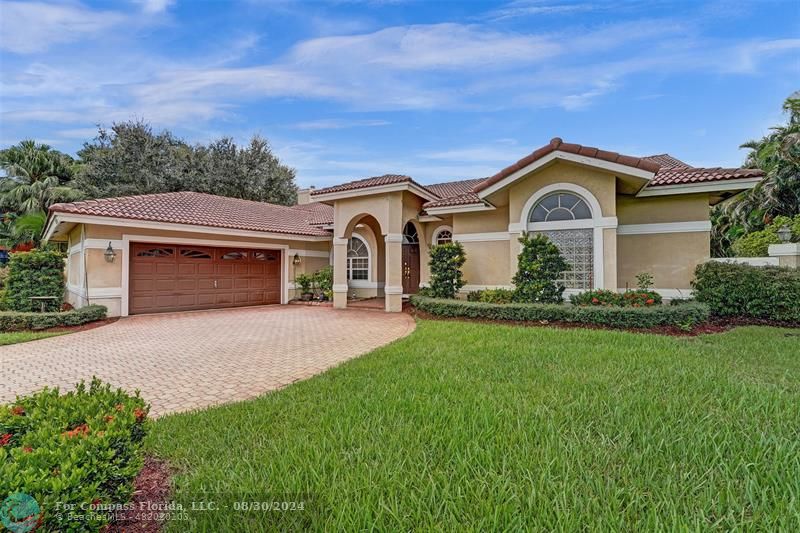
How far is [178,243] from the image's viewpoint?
1412cm

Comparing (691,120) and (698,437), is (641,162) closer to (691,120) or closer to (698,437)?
(691,120)

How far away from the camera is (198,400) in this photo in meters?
5.04

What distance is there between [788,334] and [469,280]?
8420mm

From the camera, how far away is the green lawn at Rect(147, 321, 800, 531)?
2.39 meters

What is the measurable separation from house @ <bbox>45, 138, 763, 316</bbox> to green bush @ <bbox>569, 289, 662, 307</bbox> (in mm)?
527

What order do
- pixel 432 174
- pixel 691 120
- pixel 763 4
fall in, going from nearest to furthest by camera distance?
pixel 763 4 → pixel 691 120 → pixel 432 174

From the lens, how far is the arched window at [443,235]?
16016mm

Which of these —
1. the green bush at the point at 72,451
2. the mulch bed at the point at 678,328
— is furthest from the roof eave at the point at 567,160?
the green bush at the point at 72,451

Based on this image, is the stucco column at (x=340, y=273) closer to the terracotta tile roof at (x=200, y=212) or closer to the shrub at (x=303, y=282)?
the shrub at (x=303, y=282)

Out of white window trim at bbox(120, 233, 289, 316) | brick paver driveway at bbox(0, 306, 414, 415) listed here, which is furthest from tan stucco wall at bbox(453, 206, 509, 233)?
white window trim at bbox(120, 233, 289, 316)

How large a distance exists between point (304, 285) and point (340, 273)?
3.42 meters

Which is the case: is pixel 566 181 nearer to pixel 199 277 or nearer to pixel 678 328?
pixel 678 328

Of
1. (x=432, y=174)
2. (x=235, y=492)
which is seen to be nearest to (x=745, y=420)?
(x=235, y=492)

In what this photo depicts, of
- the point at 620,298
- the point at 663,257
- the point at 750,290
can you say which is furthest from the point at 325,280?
the point at 750,290
